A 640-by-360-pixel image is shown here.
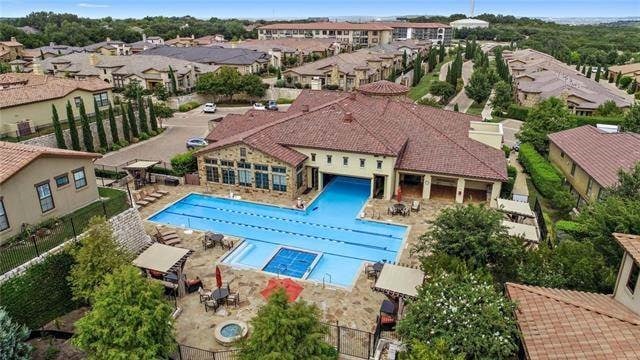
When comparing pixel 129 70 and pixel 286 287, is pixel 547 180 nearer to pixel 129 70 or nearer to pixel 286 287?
pixel 286 287

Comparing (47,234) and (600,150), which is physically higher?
(600,150)

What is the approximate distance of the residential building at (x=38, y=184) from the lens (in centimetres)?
1941

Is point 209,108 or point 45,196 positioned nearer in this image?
point 45,196

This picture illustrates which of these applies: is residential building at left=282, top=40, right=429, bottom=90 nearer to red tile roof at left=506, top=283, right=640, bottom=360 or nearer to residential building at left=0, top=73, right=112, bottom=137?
residential building at left=0, top=73, right=112, bottom=137

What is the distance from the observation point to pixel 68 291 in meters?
19.2

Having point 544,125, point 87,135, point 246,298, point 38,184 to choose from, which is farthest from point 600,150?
point 87,135

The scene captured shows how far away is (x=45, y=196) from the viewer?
21.1 metres

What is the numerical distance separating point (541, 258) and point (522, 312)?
15.4 ft

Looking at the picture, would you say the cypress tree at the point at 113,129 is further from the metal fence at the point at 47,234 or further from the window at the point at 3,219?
the window at the point at 3,219

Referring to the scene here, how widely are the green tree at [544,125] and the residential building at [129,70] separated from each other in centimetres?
5040

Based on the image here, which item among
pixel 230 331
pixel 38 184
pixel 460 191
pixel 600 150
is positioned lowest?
pixel 230 331

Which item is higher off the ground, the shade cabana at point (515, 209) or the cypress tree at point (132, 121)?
the cypress tree at point (132, 121)

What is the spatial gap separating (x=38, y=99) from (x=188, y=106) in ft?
80.5

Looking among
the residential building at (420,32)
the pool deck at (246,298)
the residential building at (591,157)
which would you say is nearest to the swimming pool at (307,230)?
the pool deck at (246,298)
